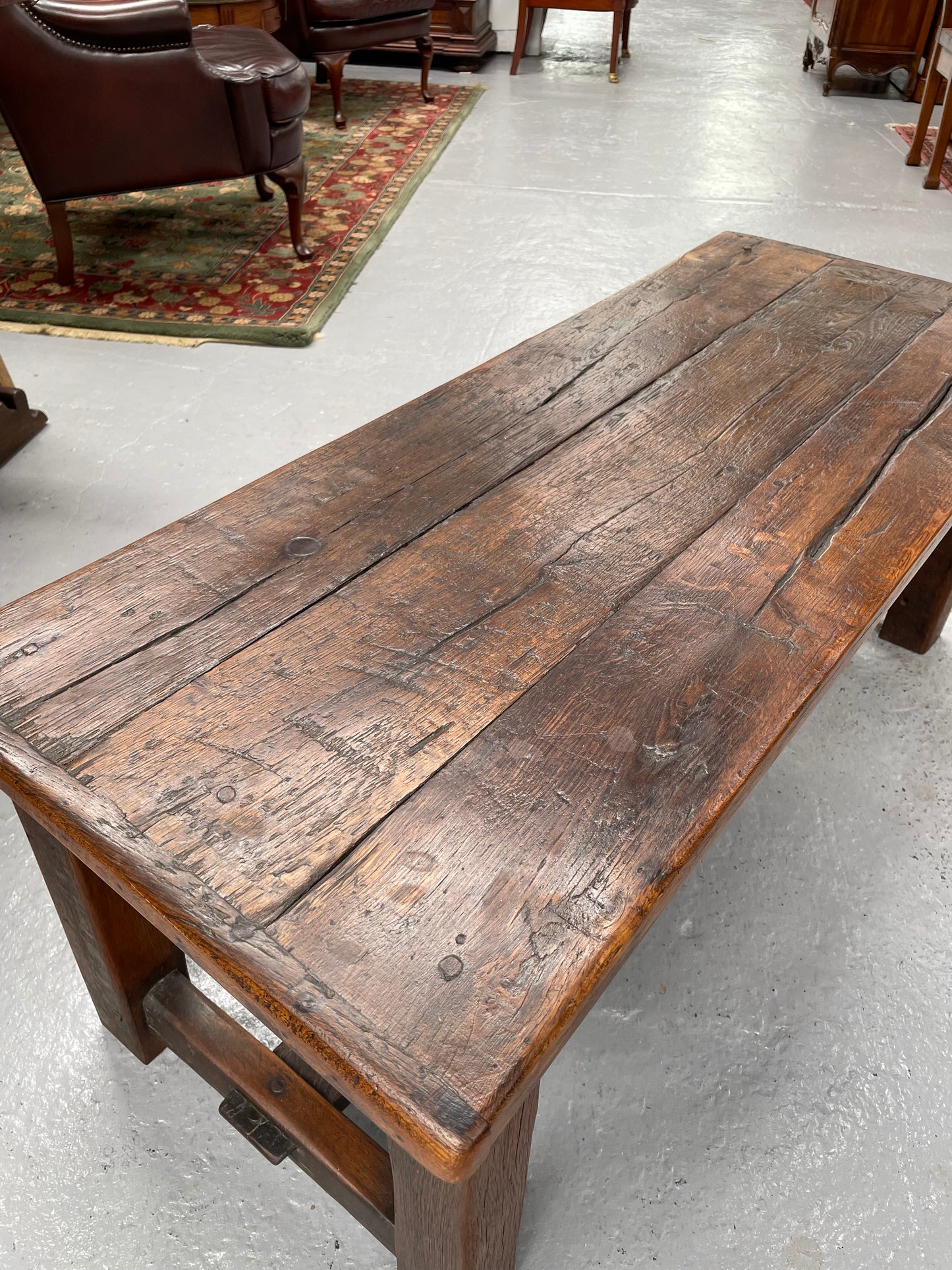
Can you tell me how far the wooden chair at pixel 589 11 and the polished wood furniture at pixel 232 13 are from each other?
1.50 meters

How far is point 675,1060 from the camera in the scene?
121 cm

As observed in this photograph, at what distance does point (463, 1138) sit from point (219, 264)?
120 inches

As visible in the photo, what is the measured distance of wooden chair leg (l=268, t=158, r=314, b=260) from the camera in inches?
117

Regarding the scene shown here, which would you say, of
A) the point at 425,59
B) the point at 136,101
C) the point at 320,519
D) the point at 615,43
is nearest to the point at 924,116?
the point at 615,43

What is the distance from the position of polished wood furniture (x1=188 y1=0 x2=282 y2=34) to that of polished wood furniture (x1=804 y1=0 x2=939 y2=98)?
8.69 ft

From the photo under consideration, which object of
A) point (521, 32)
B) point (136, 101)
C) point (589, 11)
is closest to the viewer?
point (136, 101)

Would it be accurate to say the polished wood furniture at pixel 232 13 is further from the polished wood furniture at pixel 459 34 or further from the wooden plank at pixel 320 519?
the wooden plank at pixel 320 519

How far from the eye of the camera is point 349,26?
13.5ft

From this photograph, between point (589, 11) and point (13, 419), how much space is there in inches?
152

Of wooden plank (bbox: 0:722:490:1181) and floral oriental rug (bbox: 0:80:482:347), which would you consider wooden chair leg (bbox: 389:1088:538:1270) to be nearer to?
wooden plank (bbox: 0:722:490:1181)

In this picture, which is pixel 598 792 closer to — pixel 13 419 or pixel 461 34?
pixel 13 419

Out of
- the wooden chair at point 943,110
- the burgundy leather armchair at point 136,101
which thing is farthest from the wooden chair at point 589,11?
the burgundy leather armchair at point 136,101

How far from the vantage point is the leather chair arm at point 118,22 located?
2541 mm

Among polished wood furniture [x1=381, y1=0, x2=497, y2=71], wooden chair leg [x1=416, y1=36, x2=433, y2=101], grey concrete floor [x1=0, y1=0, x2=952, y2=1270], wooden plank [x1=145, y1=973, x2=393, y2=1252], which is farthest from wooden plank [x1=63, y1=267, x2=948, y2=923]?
polished wood furniture [x1=381, y1=0, x2=497, y2=71]
